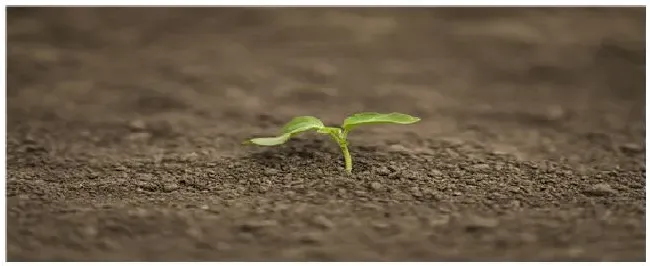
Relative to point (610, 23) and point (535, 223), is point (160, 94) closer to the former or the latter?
point (535, 223)

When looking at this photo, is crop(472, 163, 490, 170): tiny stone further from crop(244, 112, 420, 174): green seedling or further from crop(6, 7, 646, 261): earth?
crop(244, 112, 420, 174): green seedling

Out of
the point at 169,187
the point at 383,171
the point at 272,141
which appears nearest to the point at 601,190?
the point at 383,171

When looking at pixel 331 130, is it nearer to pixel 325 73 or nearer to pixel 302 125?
pixel 302 125

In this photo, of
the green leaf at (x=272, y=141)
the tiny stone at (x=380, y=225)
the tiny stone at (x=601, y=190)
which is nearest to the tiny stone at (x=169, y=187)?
the green leaf at (x=272, y=141)

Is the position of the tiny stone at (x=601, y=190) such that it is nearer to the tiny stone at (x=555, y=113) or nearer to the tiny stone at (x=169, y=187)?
the tiny stone at (x=555, y=113)

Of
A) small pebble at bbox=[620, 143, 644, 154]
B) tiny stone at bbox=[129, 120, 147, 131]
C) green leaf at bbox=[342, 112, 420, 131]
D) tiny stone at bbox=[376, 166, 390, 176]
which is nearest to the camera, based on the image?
green leaf at bbox=[342, 112, 420, 131]

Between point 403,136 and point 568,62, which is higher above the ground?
point 568,62

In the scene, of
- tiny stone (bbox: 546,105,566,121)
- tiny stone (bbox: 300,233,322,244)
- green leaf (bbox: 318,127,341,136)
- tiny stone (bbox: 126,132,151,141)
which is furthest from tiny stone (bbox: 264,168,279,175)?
tiny stone (bbox: 546,105,566,121)

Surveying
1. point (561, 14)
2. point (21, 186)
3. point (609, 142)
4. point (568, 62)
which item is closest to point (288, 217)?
point (21, 186)

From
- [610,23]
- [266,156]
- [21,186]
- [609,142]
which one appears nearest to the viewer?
[21,186]
